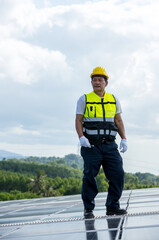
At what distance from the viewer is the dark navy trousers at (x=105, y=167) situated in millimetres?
5344

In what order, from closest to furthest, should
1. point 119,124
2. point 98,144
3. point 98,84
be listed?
point 98,144 < point 98,84 < point 119,124

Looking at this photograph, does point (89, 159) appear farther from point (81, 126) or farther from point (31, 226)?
point (31, 226)

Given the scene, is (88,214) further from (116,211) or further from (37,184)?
(37,184)

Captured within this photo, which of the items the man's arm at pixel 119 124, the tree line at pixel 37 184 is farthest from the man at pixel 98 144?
the tree line at pixel 37 184

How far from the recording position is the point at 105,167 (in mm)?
5445

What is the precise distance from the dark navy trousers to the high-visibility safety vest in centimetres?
12

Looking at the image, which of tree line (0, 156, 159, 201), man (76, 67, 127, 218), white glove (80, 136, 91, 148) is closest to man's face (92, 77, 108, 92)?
man (76, 67, 127, 218)

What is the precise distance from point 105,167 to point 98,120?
65cm

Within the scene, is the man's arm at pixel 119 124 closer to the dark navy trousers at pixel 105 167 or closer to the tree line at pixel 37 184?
the dark navy trousers at pixel 105 167

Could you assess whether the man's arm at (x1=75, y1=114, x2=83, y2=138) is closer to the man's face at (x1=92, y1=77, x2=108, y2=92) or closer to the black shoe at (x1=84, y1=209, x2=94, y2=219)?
the man's face at (x1=92, y1=77, x2=108, y2=92)

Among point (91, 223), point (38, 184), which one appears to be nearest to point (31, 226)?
point (91, 223)

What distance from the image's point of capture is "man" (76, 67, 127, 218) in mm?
5348

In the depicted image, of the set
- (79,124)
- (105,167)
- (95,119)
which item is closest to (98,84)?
(95,119)

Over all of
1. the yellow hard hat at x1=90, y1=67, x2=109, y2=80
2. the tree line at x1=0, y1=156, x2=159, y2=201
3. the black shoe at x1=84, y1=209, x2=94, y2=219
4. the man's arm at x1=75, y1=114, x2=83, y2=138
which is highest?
the tree line at x1=0, y1=156, x2=159, y2=201
